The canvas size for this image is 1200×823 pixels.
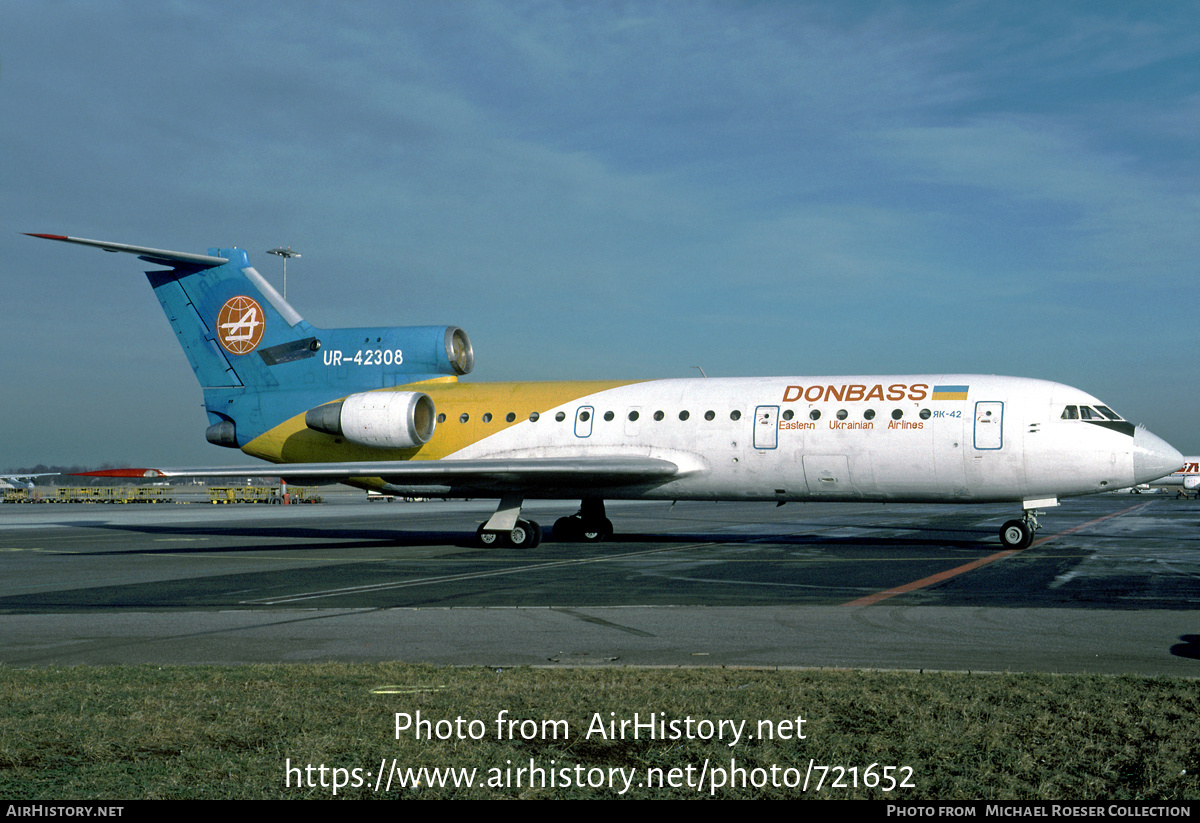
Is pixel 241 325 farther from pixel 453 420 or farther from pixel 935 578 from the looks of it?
pixel 935 578

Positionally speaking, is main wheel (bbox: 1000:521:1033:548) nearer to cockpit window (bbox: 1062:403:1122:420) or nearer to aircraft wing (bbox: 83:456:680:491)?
cockpit window (bbox: 1062:403:1122:420)

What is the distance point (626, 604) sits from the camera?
1247cm

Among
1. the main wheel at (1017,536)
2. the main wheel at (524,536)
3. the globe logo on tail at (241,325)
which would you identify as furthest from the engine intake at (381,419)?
the main wheel at (1017,536)

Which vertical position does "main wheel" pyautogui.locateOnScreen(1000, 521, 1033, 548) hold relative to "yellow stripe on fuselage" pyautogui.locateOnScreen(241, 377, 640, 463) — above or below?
below

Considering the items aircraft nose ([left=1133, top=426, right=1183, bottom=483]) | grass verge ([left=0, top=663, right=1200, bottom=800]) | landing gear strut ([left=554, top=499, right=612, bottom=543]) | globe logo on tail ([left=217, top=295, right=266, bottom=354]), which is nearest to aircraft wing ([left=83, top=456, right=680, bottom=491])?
landing gear strut ([left=554, top=499, right=612, bottom=543])

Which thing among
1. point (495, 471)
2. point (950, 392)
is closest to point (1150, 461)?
point (950, 392)

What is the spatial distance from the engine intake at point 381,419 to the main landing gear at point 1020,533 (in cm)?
1407

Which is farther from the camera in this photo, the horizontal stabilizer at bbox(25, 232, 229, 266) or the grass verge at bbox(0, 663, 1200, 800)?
the horizontal stabilizer at bbox(25, 232, 229, 266)

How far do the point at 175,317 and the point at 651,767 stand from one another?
25.7m

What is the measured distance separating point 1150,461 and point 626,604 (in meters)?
13.5

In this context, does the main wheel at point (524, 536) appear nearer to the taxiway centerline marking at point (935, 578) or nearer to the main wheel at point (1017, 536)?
the taxiway centerline marking at point (935, 578)

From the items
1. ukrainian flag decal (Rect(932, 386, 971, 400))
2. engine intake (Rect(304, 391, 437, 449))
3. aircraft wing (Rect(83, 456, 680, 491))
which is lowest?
aircraft wing (Rect(83, 456, 680, 491))

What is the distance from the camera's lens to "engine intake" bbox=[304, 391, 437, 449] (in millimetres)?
24609

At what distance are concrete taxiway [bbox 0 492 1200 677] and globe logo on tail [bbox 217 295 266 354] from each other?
5516 mm
